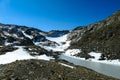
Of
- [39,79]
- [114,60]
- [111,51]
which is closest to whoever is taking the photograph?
[39,79]

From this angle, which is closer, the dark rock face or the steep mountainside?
the dark rock face

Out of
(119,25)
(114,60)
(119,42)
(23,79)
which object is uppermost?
(119,25)

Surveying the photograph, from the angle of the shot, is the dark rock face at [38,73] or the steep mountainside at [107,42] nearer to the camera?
the dark rock face at [38,73]

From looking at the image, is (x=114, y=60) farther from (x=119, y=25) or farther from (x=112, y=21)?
(x=112, y=21)

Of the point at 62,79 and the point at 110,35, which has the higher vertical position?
the point at 110,35

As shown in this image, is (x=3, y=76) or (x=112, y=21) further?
(x=112, y=21)

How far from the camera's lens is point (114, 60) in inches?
4439

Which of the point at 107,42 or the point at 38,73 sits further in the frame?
the point at 107,42

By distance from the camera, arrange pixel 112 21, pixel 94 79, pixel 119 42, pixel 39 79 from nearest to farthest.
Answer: pixel 39 79, pixel 94 79, pixel 119 42, pixel 112 21

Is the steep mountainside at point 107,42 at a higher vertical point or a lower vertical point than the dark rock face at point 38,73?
higher

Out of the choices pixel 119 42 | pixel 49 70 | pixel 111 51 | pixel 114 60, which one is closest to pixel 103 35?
pixel 119 42

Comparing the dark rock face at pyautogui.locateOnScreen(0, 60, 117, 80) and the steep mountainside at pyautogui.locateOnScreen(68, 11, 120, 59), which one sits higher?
the steep mountainside at pyautogui.locateOnScreen(68, 11, 120, 59)

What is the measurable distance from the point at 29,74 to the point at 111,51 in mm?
103946

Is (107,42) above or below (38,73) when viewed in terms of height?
above
